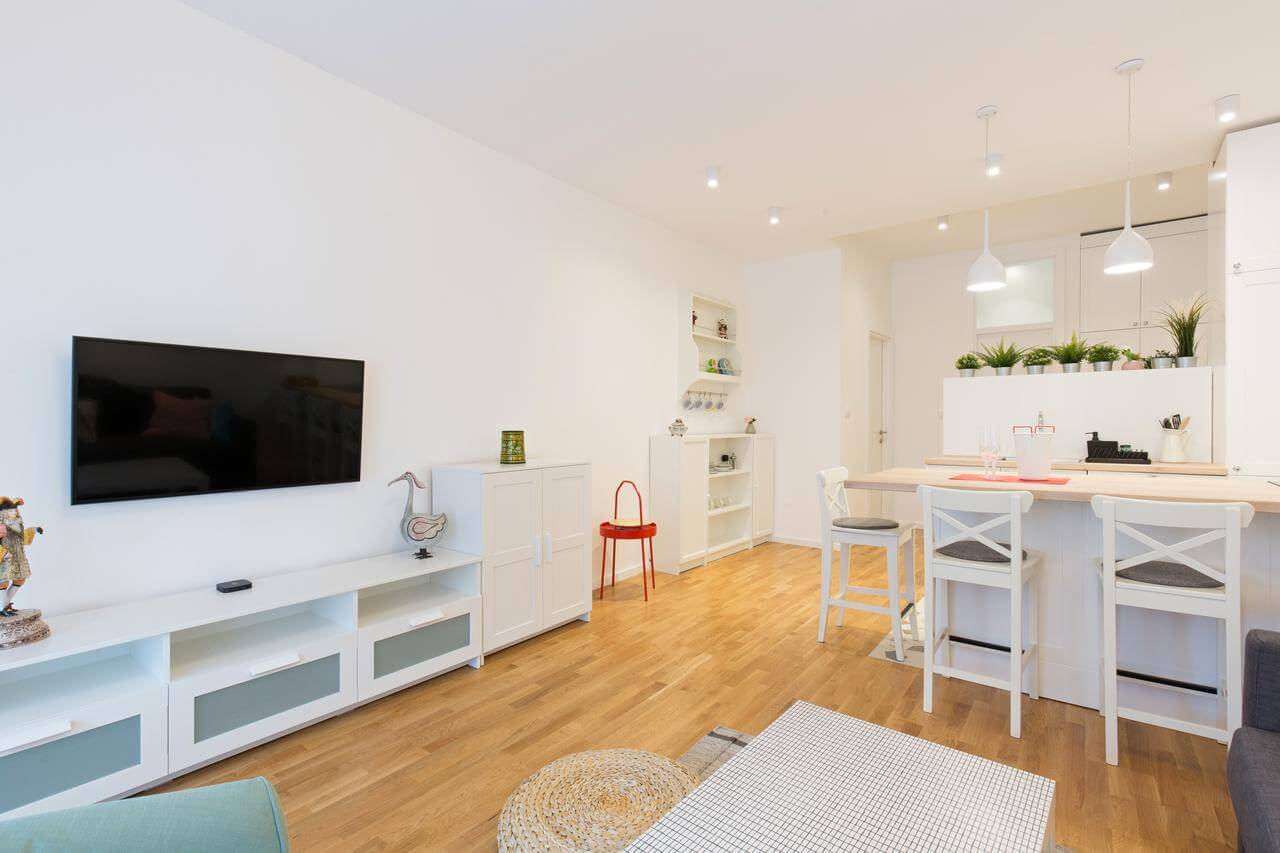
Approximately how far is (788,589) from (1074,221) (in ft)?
14.1

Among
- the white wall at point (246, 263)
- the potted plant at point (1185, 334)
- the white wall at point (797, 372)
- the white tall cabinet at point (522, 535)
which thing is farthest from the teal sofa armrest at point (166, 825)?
the white wall at point (797, 372)

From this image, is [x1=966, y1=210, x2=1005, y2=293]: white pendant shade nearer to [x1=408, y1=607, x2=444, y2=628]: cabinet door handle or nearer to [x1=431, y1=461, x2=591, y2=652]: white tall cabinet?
[x1=431, y1=461, x2=591, y2=652]: white tall cabinet

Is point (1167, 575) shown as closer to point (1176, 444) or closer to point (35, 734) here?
point (1176, 444)

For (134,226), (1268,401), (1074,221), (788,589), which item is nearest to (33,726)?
(134,226)

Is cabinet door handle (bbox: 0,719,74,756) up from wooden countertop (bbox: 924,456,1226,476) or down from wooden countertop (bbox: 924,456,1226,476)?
down

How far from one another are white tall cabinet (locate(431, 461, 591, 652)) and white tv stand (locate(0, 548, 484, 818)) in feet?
0.67

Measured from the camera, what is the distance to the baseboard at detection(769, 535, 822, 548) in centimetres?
577

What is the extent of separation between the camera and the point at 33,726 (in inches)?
68.3

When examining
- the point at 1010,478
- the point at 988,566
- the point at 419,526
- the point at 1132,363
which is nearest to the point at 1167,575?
the point at 988,566

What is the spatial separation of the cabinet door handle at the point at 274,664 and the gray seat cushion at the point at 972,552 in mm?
2667

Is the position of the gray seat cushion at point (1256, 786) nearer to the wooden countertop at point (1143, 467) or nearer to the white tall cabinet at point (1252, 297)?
the wooden countertop at point (1143, 467)

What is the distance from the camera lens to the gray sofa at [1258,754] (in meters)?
1.24

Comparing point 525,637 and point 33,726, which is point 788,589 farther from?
point 33,726

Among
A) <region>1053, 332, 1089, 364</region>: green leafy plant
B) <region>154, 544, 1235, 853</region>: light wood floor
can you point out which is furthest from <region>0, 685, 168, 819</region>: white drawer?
<region>1053, 332, 1089, 364</region>: green leafy plant
